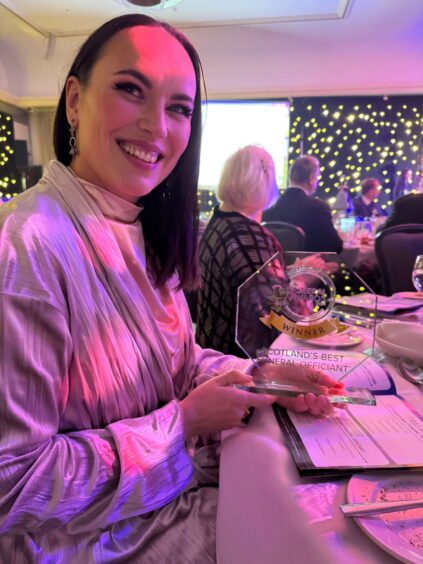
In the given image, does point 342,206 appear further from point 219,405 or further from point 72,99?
point 219,405

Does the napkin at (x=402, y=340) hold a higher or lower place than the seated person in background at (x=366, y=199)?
lower

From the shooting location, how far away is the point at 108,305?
739 mm

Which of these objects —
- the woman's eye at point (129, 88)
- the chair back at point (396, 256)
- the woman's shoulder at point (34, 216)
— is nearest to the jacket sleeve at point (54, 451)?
the woman's shoulder at point (34, 216)

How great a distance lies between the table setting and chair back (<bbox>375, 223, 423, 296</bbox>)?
159 centimetres

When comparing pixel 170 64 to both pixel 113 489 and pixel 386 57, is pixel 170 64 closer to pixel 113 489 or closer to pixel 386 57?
pixel 113 489

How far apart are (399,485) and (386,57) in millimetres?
6624

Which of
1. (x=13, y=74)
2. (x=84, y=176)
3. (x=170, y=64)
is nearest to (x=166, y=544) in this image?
(x=84, y=176)

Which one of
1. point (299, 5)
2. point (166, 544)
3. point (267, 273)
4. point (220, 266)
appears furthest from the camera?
point (299, 5)

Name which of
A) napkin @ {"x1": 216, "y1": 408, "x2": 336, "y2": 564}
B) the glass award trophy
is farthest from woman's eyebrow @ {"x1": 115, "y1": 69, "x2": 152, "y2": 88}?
napkin @ {"x1": 216, "y1": 408, "x2": 336, "y2": 564}

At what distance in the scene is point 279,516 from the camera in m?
0.49

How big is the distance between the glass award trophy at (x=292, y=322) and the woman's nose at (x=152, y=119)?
14.8 inches

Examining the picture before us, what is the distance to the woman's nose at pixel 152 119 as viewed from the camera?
890 millimetres

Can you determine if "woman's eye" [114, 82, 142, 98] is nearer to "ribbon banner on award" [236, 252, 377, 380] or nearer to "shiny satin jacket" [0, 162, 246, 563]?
"shiny satin jacket" [0, 162, 246, 563]

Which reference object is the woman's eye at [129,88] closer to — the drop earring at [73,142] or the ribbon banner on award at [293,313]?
the drop earring at [73,142]
